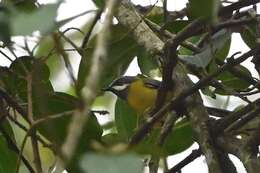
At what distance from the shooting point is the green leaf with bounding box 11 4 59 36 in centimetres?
83

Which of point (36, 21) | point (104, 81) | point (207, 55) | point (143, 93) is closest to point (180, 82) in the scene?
point (207, 55)

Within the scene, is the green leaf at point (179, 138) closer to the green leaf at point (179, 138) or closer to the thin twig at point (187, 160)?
the green leaf at point (179, 138)

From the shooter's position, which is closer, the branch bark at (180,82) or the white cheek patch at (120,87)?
the branch bark at (180,82)

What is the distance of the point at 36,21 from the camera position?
0.85 m

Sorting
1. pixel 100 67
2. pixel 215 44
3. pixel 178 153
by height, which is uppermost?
pixel 100 67

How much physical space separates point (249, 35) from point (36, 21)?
1.04 metres

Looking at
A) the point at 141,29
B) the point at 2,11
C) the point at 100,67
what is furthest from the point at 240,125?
the point at 100,67

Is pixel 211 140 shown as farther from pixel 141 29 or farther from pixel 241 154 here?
pixel 141 29

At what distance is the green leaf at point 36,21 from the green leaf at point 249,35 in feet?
3.20

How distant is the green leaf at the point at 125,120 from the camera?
1.84 meters

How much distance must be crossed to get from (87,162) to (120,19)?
0.94m

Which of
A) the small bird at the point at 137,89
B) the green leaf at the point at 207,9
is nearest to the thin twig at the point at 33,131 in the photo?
the green leaf at the point at 207,9

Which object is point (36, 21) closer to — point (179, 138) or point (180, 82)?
point (180, 82)

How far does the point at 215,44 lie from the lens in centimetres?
144
